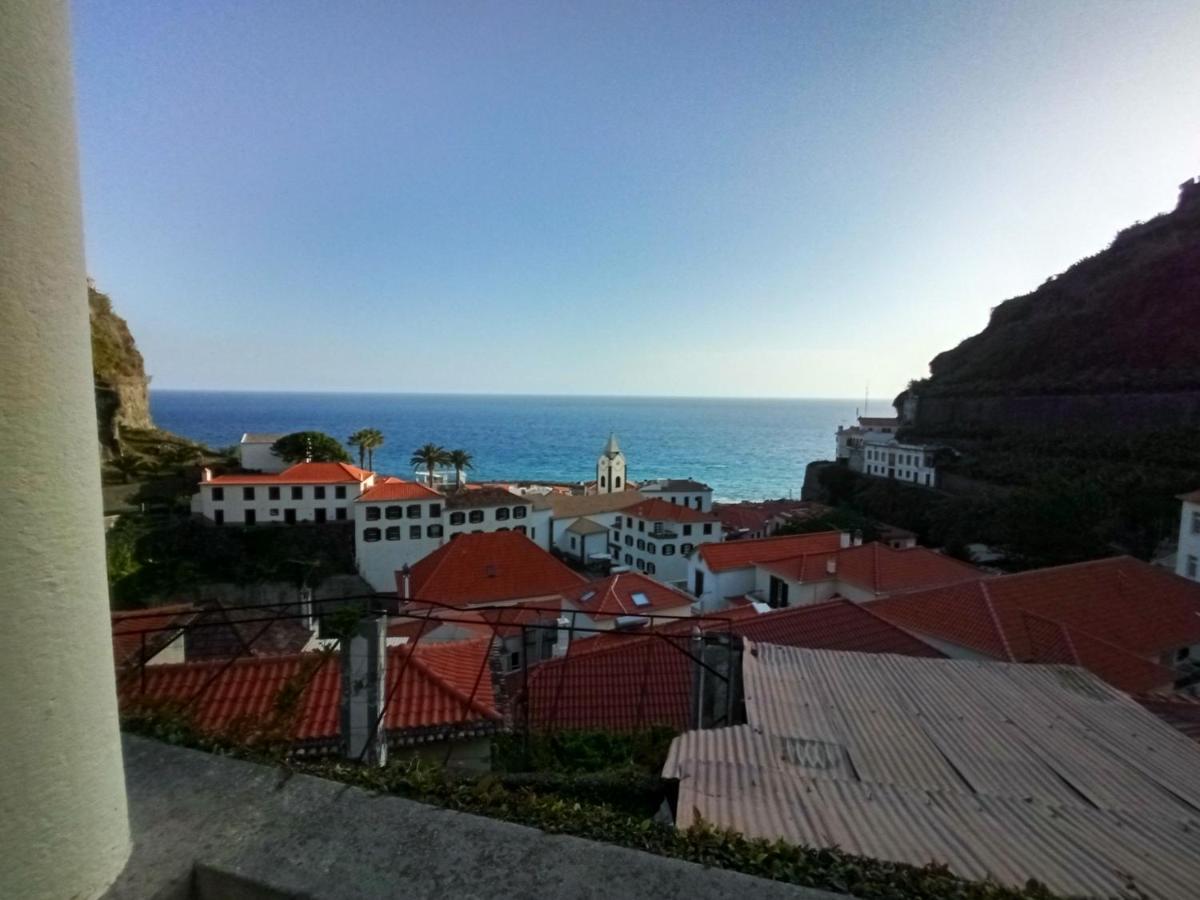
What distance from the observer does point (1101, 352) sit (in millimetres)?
60344

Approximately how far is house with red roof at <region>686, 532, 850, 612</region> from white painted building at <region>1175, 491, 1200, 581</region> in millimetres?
13232

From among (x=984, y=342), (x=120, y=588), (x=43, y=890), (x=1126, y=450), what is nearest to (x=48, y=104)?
(x=43, y=890)

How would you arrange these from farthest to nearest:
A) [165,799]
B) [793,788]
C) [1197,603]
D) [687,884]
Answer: [1197,603] < [793,788] < [165,799] < [687,884]

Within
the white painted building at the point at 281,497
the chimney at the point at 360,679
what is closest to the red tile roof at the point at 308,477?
the white painted building at the point at 281,497

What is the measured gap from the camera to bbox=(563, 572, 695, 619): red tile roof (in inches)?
885

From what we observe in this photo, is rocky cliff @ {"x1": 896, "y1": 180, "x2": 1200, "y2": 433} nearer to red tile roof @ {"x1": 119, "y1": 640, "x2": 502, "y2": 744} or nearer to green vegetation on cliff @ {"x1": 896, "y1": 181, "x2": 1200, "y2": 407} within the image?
green vegetation on cliff @ {"x1": 896, "y1": 181, "x2": 1200, "y2": 407}

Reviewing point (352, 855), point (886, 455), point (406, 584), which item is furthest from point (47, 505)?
point (886, 455)

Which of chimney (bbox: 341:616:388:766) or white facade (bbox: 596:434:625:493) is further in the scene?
white facade (bbox: 596:434:625:493)

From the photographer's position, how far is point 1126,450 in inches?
1736

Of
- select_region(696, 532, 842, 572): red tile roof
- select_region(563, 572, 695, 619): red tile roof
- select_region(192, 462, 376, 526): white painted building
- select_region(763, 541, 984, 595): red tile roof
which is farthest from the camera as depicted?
select_region(192, 462, 376, 526): white painted building

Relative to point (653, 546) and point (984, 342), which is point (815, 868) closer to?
point (653, 546)

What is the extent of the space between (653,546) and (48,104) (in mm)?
39255

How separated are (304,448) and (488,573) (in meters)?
24.5

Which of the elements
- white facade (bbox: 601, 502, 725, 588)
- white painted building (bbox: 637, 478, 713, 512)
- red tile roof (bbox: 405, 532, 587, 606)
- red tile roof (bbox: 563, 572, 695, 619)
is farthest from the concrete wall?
white painted building (bbox: 637, 478, 713, 512)
